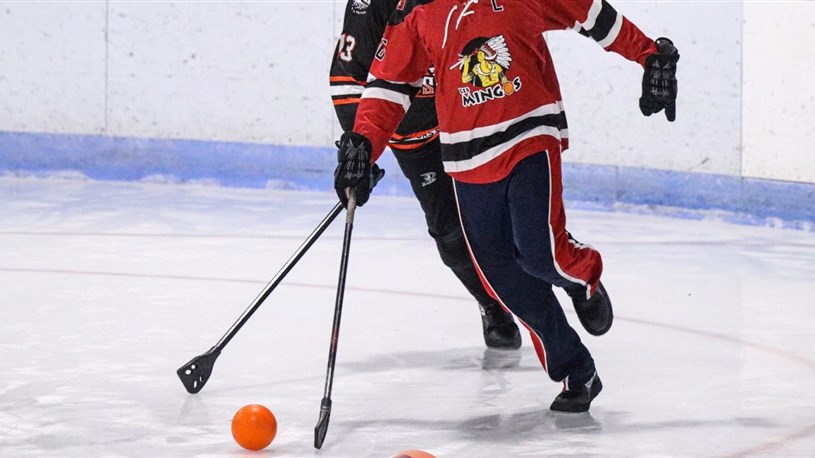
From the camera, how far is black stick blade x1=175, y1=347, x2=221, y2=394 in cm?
339

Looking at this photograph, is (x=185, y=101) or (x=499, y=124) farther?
(x=185, y=101)

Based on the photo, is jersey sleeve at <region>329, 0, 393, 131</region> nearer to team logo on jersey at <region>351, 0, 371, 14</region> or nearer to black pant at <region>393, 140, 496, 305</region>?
team logo on jersey at <region>351, 0, 371, 14</region>

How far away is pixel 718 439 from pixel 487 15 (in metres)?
1.00

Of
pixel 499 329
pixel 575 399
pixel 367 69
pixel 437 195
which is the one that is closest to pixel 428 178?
pixel 437 195

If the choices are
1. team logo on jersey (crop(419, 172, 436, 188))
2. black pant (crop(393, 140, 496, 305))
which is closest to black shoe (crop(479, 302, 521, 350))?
black pant (crop(393, 140, 496, 305))

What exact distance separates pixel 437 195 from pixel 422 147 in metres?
0.13

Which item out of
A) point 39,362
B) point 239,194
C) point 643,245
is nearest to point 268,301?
point 39,362

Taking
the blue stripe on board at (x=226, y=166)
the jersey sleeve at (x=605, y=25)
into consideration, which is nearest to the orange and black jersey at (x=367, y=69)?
the jersey sleeve at (x=605, y=25)

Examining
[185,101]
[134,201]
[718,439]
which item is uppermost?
[185,101]

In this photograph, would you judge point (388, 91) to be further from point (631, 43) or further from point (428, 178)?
point (428, 178)

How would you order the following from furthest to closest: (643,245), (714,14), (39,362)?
(714,14)
(643,245)
(39,362)

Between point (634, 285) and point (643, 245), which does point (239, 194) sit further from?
point (634, 285)

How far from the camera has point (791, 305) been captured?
15.3 feet

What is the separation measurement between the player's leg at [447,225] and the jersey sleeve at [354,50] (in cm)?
20
